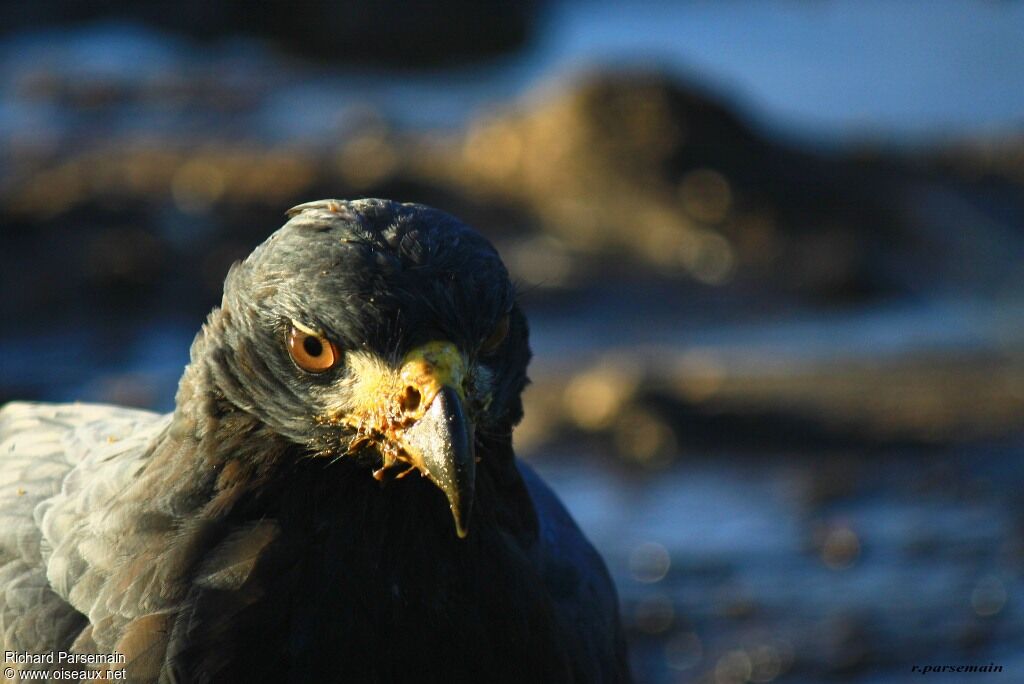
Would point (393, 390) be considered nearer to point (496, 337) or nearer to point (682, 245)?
point (496, 337)

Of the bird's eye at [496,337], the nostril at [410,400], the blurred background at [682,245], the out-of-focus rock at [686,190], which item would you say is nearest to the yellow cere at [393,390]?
the nostril at [410,400]

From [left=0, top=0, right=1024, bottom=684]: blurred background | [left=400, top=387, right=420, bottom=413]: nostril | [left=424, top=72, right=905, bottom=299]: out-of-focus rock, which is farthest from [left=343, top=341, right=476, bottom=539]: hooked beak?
[left=424, top=72, right=905, bottom=299]: out-of-focus rock

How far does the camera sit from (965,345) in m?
9.36

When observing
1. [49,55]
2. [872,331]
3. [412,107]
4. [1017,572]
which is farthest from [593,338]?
[49,55]

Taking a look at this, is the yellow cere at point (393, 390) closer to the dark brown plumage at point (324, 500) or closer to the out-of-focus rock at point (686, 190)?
the dark brown plumage at point (324, 500)

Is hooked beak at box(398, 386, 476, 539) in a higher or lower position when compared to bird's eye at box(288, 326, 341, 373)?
lower

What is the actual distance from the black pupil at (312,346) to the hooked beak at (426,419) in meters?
0.08

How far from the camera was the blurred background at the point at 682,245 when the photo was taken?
6.45 metres

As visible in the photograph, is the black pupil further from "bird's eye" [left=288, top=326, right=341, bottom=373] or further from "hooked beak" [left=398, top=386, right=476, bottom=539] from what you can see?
"hooked beak" [left=398, top=386, right=476, bottom=539]

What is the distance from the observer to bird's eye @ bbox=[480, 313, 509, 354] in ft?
9.77

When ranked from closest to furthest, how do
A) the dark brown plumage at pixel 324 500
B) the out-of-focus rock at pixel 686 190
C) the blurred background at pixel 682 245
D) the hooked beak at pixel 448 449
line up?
1. the hooked beak at pixel 448 449
2. the dark brown plumage at pixel 324 500
3. the blurred background at pixel 682 245
4. the out-of-focus rock at pixel 686 190

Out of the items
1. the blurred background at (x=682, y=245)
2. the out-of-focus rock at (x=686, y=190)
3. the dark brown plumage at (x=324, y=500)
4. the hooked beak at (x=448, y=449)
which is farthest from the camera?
the out-of-focus rock at (x=686, y=190)

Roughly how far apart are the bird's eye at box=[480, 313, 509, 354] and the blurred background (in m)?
0.22

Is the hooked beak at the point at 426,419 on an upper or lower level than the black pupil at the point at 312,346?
lower
